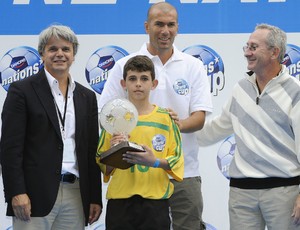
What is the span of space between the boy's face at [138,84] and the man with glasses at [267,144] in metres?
0.54

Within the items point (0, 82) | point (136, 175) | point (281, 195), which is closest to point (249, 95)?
point (281, 195)

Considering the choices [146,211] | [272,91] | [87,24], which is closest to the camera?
[146,211]

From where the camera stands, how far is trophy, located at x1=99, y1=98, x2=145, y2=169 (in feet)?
10.0

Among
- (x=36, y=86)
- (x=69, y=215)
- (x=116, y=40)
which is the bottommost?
(x=69, y=215)

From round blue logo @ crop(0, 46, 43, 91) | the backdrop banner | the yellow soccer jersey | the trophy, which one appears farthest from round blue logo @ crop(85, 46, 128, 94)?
the trophy

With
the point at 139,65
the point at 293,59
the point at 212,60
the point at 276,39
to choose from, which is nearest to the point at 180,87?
the point at 139,65

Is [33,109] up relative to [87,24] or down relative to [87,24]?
down

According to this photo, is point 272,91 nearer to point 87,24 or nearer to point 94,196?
point 94,196

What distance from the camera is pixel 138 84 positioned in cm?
326

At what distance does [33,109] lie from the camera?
3.22 m

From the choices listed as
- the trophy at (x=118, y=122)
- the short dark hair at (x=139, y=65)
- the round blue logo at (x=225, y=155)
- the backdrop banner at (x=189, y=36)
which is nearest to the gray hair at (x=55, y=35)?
the short dark hair at (x=139, y=65)

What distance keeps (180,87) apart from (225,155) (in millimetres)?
1011

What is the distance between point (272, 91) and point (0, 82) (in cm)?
195

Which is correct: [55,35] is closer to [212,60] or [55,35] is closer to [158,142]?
[158,142]
